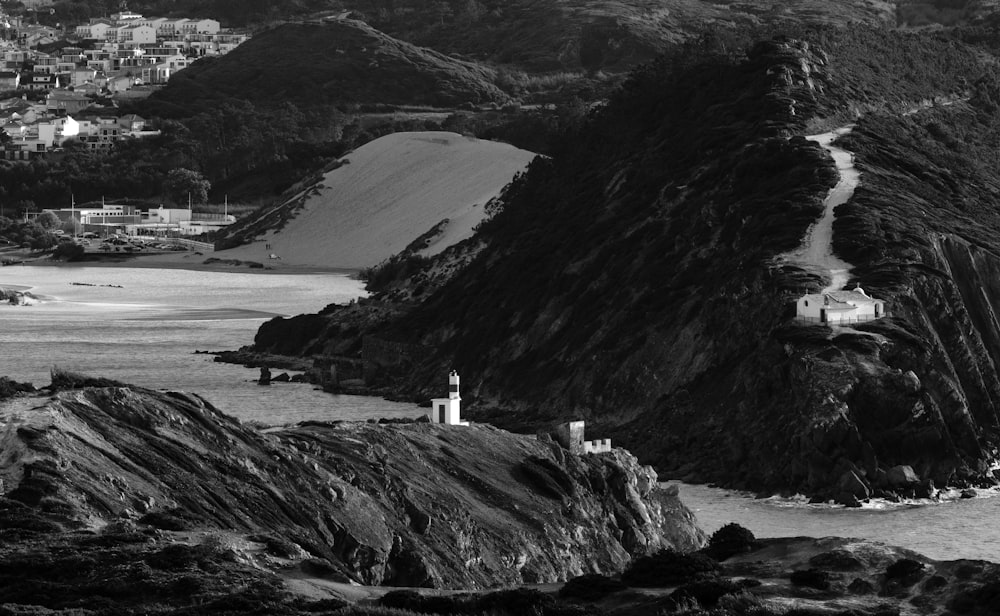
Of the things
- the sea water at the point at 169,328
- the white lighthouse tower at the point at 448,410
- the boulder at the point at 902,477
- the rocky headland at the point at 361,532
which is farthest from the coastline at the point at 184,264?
the rocky headland at the point at 361,532

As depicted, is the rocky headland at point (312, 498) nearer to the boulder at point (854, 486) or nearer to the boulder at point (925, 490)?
the boulder at point (854, 486)

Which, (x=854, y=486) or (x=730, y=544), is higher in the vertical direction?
(x=730, y=544)

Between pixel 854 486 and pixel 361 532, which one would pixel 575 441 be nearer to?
pixel 361 532

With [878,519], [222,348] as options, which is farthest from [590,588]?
[222,348]

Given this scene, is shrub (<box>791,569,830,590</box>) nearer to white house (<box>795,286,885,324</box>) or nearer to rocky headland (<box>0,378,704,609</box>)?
rocky headland (<box>0,378,704,609</box>)

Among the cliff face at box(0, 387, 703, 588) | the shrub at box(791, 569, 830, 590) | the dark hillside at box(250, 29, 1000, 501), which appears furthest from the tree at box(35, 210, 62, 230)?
the shrub at box(791, 569, 830, 590)

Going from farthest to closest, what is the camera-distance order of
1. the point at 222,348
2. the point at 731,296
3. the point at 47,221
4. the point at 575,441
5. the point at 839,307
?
the point at 47,221 < the point at 222,348 < the point at 731,296 < the point at 839,307 < the point at 575,441
